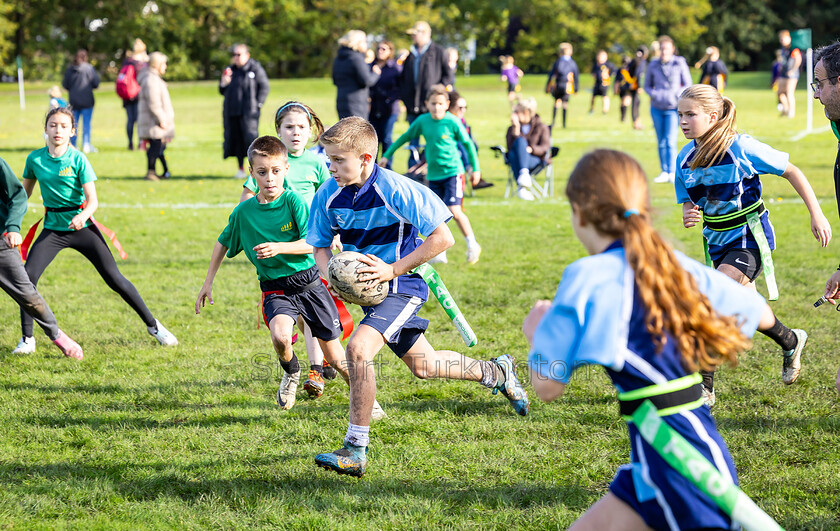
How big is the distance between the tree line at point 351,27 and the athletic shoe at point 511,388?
52.0m

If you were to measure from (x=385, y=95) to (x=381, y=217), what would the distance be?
35.4 feet

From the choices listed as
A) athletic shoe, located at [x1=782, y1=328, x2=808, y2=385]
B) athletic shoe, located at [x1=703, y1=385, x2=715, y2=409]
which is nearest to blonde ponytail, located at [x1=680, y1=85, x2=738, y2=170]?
athletic shoe, located at [x1=782, y1=328, x2=808, y2=385]

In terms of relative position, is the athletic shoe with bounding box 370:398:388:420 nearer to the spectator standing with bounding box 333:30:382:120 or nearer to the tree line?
the spectator standing with bounding box 333:30:382:120

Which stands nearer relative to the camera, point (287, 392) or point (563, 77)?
point (287, 392)

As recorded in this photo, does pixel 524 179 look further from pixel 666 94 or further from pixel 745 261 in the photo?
pixel 745 261

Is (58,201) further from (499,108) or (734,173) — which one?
(499,108)

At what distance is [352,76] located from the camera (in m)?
14.1

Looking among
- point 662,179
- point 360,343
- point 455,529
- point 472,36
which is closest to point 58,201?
point 360,343

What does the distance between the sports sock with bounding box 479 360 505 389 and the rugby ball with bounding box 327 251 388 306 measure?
902mm

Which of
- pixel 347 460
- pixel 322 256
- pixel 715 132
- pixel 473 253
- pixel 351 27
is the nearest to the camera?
pixel 347 460

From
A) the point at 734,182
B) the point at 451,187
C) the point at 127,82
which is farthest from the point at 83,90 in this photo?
the point at 734,182

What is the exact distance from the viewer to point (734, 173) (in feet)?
16.0

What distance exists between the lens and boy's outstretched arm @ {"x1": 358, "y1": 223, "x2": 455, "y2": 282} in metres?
4.12

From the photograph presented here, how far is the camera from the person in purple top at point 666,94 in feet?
45.9
